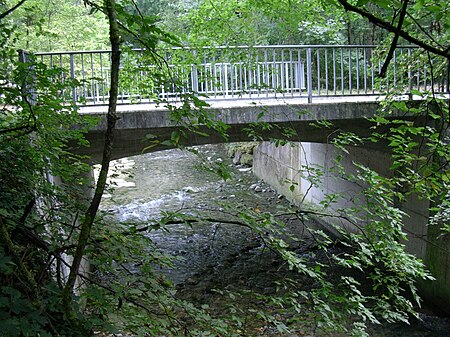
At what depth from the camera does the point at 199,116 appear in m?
2.22

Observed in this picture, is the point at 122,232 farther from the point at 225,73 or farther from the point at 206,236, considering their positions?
the point at 206,236

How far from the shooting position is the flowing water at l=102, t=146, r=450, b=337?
255 inches

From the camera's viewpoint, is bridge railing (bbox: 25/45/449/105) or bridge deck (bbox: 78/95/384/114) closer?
bridge railing (bbox: 25/45/449/105)

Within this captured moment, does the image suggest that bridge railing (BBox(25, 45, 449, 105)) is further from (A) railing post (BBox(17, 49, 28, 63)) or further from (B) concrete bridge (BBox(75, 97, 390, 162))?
(B) concrete bridge (BBox(75, 97, 390, 162))

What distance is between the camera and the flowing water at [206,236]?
21.2 feet

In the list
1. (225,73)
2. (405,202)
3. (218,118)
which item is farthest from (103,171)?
(405,202)

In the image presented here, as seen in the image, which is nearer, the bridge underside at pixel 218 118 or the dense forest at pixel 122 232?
the dense forest at pixel 122 232

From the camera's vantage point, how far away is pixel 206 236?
10070 millimetres

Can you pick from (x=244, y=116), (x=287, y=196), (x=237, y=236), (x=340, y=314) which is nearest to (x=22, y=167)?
(x=340, y=314)

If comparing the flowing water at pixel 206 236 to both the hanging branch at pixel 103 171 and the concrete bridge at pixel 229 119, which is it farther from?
the hanging branch at pixel 103 171

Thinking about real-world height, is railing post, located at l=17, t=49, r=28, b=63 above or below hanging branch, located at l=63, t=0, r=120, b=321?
above

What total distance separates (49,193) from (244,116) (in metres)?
4.16

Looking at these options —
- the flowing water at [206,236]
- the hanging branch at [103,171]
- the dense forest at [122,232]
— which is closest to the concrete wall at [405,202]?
the flowing water at [206,236]

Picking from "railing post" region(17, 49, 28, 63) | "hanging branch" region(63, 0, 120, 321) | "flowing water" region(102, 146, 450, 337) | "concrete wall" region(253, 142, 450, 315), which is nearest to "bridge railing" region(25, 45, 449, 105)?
"railing post" region(17, 49, 28, 63)
